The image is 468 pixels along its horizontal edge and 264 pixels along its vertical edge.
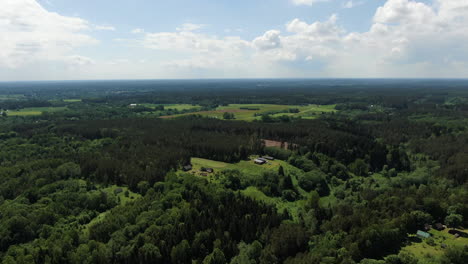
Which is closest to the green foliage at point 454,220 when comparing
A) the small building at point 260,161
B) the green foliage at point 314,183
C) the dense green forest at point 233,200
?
the dense green forest at point 233,200

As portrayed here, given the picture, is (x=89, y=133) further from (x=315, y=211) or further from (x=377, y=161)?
(x=377, y=161)

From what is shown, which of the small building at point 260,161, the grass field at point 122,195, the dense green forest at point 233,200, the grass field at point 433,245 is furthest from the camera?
the small building at point 260,161

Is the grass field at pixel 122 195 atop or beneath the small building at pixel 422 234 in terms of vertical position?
atop

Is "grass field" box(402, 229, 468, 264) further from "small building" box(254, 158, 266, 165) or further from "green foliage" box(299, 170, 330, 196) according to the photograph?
"small building" box(254, 158, 266, 165)

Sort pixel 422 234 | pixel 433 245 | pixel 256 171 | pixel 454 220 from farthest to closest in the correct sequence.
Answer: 1. pixel 256 171
2. pixel 454 220
3. pixel 422 234
4. pixel 433 245

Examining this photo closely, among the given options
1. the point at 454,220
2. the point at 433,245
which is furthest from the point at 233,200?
the point at 454,220

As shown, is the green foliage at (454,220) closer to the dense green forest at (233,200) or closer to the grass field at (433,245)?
the dense green forest at (233,200)

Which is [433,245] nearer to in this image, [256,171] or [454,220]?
[454,220]

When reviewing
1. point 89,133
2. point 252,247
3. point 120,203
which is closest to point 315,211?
point 252,247

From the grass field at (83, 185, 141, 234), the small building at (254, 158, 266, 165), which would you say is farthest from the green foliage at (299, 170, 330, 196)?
the grass field at (83, 185, 141, 234)
